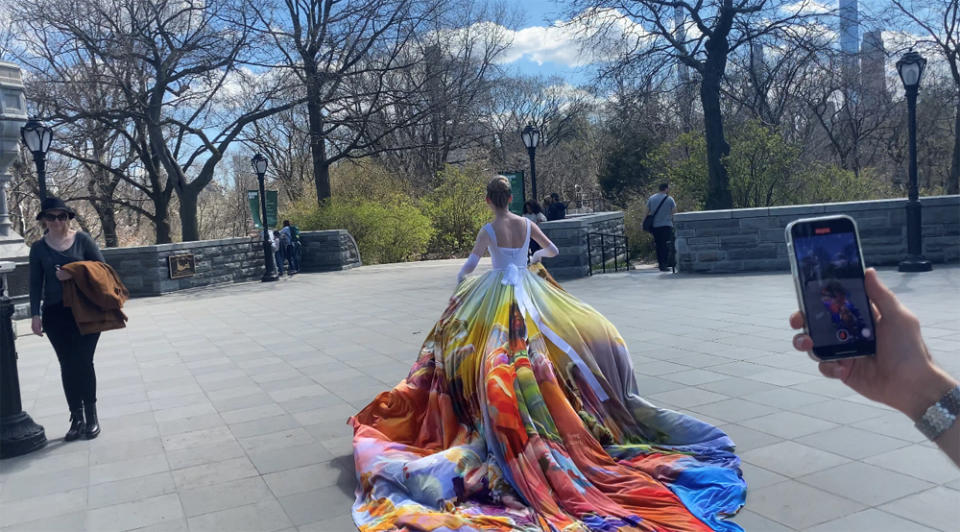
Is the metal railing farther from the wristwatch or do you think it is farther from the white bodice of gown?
the wristwatch

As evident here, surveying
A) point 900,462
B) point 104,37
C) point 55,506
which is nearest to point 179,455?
point 55,506

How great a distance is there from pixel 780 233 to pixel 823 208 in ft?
2.92

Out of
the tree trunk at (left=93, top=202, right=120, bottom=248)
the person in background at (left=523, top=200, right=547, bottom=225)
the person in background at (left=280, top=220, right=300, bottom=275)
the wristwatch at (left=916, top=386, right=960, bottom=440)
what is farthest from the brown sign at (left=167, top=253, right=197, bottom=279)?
the wristwatch at (left=916, top=386, right=960, bottom=440)

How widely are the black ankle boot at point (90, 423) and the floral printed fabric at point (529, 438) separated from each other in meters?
2.44

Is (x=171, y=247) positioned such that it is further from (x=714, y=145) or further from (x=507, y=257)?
(x=507, y=257)

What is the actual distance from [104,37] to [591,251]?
14.5 metres

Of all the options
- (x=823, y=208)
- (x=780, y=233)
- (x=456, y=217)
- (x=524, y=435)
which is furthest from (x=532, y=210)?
(x=456, y=217)

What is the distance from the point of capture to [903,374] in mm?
1426

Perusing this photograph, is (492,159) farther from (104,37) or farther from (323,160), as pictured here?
(104,37)

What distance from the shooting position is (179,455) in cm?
521

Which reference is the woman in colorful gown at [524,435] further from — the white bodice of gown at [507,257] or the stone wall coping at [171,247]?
the stone wall coping at [171,247]

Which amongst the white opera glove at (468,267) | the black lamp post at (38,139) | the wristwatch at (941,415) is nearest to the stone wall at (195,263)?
the black lamp post at (38,139)

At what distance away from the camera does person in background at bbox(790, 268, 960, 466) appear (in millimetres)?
1349

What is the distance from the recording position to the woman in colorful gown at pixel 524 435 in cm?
369
